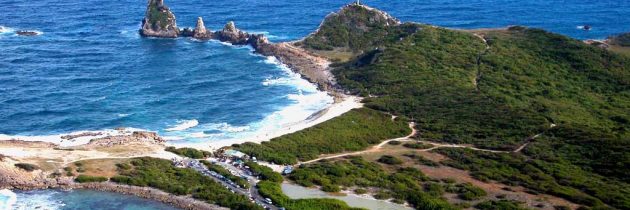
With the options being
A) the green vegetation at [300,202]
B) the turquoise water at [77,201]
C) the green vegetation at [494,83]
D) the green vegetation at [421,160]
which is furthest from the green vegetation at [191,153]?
the green vegetation at [494,83]

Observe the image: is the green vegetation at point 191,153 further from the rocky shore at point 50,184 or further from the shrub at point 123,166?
the rocky shore at point 50,184

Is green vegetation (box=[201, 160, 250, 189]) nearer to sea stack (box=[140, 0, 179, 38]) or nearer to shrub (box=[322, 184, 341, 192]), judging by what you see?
shrub (box=[322, 184, 341, 192])

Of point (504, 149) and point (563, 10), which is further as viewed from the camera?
point (563, 10)

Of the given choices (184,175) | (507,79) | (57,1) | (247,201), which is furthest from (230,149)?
(57,1)

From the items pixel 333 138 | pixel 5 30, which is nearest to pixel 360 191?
pixel 333 138

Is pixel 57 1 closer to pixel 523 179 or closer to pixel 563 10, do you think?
pixel 563 10

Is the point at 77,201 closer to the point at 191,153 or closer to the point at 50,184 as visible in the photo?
the point at 50,184
